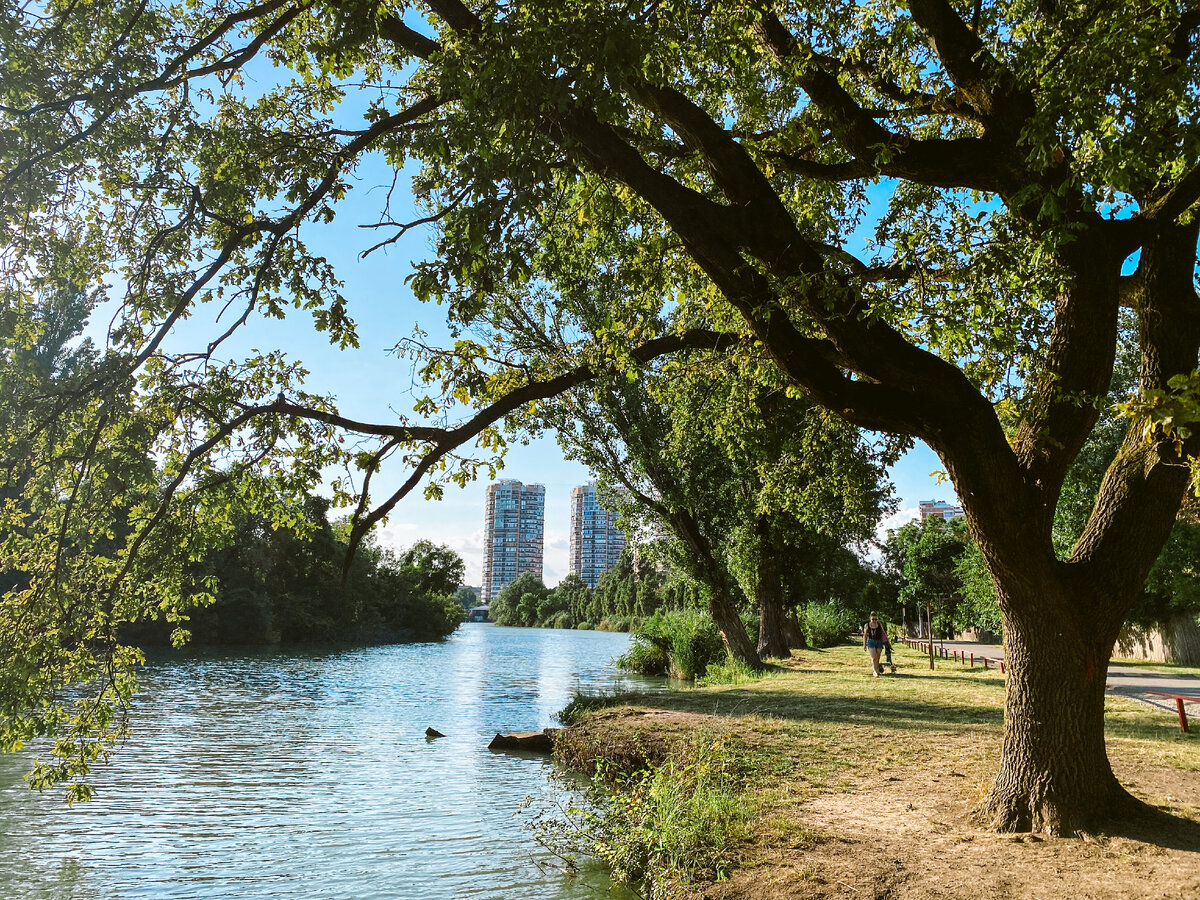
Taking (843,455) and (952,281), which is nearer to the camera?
(952,281)

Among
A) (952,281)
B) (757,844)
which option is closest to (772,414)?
(952,281)

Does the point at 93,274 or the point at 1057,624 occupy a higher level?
the point at 93,274

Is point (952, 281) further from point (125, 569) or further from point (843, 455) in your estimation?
point (125, 569)

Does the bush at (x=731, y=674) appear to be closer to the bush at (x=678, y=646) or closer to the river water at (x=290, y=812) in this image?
the bush at (x=678, y=646)

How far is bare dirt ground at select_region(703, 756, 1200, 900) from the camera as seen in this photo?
196 inches

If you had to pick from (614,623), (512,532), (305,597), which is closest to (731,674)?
(305,597)

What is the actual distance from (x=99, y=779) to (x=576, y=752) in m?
7.64

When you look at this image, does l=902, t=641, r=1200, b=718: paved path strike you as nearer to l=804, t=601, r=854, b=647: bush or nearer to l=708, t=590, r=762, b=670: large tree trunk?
l=708, t=590, r=762, b=670: large tree trunk

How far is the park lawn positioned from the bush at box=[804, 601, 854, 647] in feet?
96.4

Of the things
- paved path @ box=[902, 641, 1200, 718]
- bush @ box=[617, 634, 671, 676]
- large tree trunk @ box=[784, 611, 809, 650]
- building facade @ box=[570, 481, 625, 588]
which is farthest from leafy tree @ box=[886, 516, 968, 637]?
building facade @ box=[570, 481, 625, 588]

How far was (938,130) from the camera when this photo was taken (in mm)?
9266

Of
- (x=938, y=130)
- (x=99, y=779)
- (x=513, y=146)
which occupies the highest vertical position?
(x=938, y=130)

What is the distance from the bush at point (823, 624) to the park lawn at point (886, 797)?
29388mm

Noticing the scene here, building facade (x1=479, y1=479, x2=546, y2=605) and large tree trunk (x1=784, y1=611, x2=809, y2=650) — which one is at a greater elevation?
building facade (x1=479, y1=479, x2=546, y2=605)
